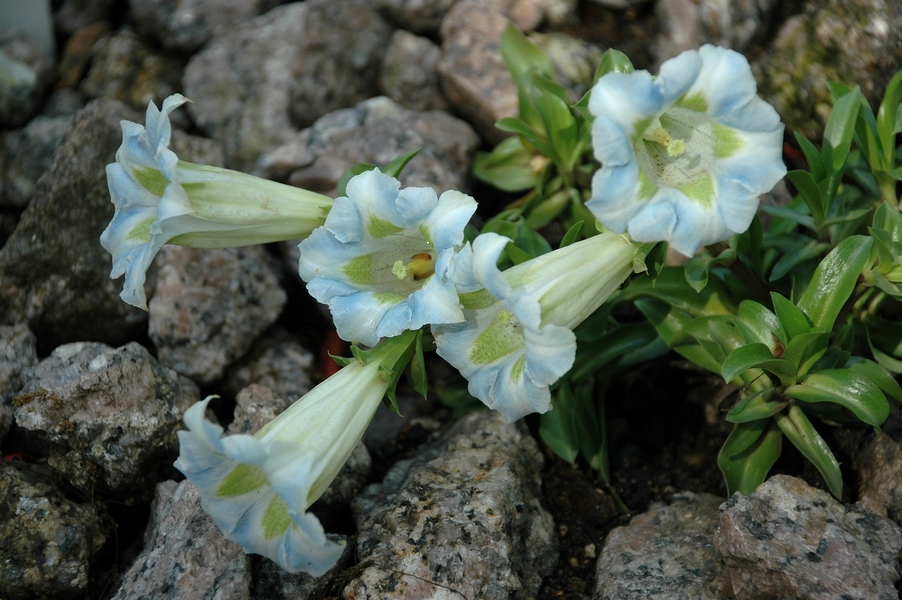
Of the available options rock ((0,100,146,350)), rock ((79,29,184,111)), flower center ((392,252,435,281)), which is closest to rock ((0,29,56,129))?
rock ((79,29,184,111))

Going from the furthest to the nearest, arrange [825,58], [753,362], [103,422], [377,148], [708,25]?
[708,25], [825,58], [377,148], [103,422], [753,362]

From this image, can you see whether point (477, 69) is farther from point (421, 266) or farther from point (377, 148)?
point (421, 266)

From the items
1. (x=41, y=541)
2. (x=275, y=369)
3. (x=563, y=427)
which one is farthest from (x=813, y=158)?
(x=41, y=541)

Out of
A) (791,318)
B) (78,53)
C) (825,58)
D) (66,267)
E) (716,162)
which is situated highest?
(716,162)

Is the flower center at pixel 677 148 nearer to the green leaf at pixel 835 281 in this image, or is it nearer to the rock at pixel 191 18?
the green leaf at pixel 835 281

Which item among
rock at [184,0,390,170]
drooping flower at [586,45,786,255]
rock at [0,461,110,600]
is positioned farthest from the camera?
→ rock at [184,0,390,170]

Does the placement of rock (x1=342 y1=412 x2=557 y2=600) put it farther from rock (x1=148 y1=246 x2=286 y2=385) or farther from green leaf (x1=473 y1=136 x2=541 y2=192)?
green leaf (x1=473 y1=136 x2=541 y2=192)
